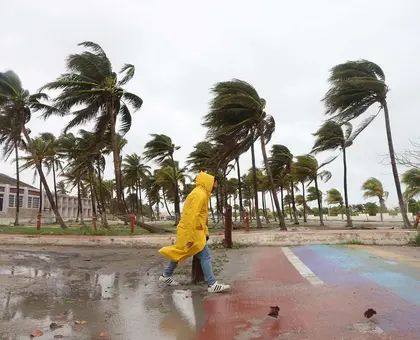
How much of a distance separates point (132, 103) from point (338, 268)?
15.6 m

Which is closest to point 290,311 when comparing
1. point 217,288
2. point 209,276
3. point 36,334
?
point 217,288

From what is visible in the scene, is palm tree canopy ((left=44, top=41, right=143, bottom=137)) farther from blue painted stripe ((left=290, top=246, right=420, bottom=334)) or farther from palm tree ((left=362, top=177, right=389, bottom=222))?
palm tree ((left=362, top=177, right=389, bottom=222))

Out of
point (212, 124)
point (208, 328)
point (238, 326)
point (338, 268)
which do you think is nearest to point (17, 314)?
point (208, 328)

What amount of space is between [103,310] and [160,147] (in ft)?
85.2

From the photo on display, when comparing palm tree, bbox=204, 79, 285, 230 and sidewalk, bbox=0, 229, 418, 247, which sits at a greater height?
palm tree, bbox=204, 79, 285, 230

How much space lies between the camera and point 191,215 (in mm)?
5215

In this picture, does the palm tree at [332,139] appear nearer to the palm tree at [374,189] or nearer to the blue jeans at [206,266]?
the blue jeans at [206,266]

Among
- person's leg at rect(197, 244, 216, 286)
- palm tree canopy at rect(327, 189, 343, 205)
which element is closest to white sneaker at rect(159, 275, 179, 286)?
person's leg at rect(197, 244, 216, 286)

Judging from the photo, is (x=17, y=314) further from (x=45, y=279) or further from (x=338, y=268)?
(x=338, y=268)

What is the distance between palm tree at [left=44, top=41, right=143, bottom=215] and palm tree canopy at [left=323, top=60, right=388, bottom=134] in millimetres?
9760

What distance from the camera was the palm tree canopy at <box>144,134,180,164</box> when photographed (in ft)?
97.3

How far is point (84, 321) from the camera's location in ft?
12.2

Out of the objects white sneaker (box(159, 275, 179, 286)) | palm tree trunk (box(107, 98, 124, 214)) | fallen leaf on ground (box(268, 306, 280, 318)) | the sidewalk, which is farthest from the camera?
palm tree trunk (box(107, 98, 124, 214))

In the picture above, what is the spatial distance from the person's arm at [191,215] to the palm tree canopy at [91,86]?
13658 millimetres
